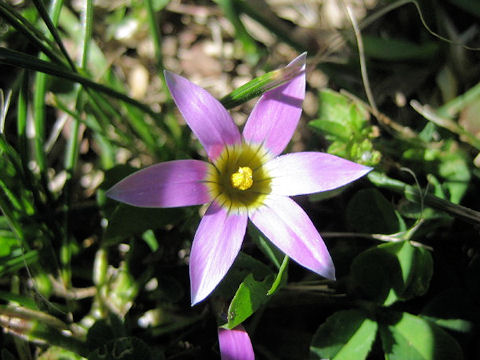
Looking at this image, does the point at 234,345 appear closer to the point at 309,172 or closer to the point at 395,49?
the point at 309,172

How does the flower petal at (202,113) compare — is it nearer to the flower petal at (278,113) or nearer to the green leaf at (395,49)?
the flower petal at (278,113)

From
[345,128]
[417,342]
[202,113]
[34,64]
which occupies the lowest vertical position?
[417,342]

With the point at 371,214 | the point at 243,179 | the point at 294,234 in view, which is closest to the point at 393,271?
the point at 371,214

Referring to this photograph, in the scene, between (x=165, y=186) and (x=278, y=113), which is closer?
(x=165, y=186)

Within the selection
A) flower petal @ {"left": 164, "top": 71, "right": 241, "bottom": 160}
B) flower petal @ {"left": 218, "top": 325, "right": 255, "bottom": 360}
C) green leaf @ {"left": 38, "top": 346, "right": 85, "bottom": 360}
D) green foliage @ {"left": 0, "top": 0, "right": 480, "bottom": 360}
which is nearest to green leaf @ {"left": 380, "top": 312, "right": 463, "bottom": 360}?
green foliage @ {"left": 0, "top": 0, "right": 480, "bottom": 360}

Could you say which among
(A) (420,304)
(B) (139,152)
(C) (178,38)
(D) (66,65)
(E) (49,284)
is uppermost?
(D) (66,65)

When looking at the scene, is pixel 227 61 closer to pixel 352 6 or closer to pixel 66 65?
pixel 352 6

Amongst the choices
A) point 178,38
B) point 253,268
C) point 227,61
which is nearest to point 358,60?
point 227,61
